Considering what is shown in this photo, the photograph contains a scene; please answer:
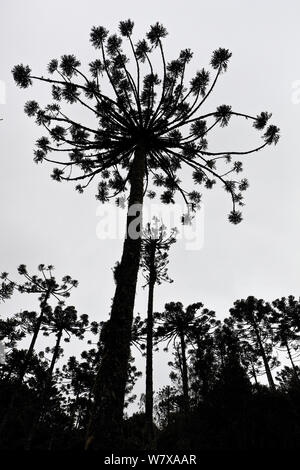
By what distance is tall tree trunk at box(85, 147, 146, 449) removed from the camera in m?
2.91

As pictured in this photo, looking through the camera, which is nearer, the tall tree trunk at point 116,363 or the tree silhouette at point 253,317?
the tall tree trunk at point 116,363

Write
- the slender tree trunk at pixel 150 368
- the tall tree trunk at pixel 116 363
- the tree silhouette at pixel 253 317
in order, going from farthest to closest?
the tree silhouette at pixel 253 317 → the slender tree trunk at pixel 150 368 → the tall tree trunk at pixel 116 363

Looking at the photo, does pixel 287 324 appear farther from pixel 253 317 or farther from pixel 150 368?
pixel 150 368

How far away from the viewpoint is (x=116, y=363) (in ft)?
11.5

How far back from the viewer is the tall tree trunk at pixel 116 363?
115 inches

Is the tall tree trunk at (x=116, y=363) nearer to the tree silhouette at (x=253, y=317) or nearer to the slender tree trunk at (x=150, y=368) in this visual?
the slender tree trunk at (x=150, y=368)

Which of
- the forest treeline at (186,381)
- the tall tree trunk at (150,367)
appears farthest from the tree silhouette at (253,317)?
the tall tree trunk at (150,367)

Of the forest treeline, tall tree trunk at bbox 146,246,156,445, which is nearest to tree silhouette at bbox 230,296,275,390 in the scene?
the forest treeline

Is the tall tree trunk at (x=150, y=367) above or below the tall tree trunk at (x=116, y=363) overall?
above

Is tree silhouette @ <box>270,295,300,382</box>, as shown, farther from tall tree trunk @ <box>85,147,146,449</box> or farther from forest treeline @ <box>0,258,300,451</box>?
tall tree trunk @ <box>85,147,146,449</box>

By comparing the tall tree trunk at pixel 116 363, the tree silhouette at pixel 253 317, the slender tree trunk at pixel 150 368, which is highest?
the tree silhouette at pixel 253 317

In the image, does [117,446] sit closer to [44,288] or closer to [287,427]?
[287,427]

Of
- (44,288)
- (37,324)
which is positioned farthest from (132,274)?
(44,288)

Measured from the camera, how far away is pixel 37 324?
727 inches
